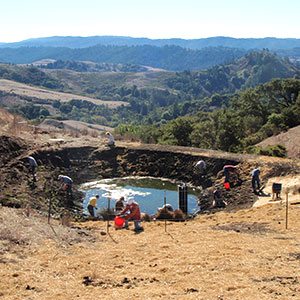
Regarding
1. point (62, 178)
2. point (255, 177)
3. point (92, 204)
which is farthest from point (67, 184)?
point (255, 177)

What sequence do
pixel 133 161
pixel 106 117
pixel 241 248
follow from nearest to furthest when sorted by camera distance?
1. pixel 241 248
2. pixel 133 161
3. pixel 106 117

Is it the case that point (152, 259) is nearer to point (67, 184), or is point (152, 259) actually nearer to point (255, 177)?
point (255, 177)

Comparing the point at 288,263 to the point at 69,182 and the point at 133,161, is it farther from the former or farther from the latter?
the point at 133,161

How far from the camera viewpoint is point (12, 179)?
21.3m

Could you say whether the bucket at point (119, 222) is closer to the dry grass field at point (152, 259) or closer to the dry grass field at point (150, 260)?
the dry grass field at point (152, 259)

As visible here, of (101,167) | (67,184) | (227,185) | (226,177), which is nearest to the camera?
(67,184)

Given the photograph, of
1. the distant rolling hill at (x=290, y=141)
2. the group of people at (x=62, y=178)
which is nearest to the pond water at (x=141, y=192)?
the group of people at (x=62, y=178)

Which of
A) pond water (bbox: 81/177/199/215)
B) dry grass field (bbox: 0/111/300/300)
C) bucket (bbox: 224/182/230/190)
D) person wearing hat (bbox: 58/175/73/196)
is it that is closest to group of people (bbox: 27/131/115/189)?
person wearing hat (bbox: 58/175/73/196)

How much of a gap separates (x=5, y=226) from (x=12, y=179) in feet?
33.8

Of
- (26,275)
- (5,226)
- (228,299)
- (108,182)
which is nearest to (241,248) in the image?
(228,299)

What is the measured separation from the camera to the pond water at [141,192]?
2095 cm

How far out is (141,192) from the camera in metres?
23.7

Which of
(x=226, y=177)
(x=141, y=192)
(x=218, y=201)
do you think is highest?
(x=226, y=177)

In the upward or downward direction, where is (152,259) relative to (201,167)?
upward
